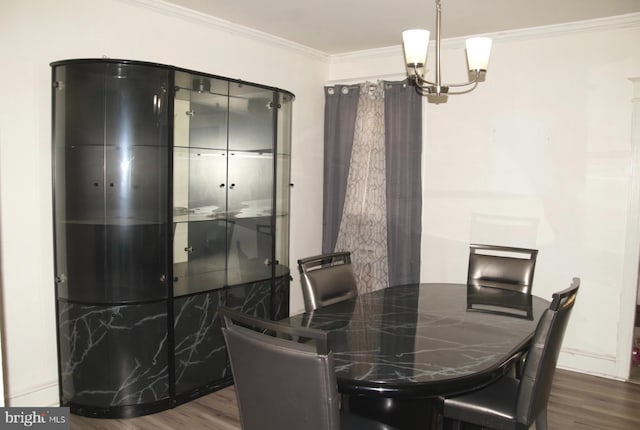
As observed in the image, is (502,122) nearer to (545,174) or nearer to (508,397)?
(545,174)

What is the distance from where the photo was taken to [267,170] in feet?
12.5

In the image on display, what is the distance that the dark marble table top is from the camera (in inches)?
70.9

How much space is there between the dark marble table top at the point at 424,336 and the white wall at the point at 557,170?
1.06 m

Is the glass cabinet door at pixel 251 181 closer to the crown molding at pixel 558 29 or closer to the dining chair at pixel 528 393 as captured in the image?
the crown molding at pixel 558 29

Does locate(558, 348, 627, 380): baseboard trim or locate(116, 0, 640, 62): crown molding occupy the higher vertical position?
locate(116, 0, 640, 62): crown molding

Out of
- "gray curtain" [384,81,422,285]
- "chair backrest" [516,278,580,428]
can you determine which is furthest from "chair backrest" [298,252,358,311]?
"gray curtain" [384,81,422,285]

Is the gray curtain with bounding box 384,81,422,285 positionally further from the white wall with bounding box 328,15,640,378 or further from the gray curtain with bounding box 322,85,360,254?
the gray curtain with bounding box 322,85,360,254

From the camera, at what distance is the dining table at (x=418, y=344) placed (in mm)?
1800

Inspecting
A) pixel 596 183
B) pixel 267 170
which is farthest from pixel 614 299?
pixel 267 170

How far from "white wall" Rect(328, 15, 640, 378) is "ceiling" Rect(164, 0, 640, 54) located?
0.75ft

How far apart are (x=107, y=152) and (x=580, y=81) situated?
3.30 metres

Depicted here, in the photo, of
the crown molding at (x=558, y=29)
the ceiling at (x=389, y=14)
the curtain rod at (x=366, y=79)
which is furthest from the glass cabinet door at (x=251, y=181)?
the crown molding at (x=558, y=29)

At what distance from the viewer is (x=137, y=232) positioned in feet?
9.97

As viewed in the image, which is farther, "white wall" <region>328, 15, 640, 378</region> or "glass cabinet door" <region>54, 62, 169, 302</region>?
"white wall" <region>328, 15, 640, 378</region>
